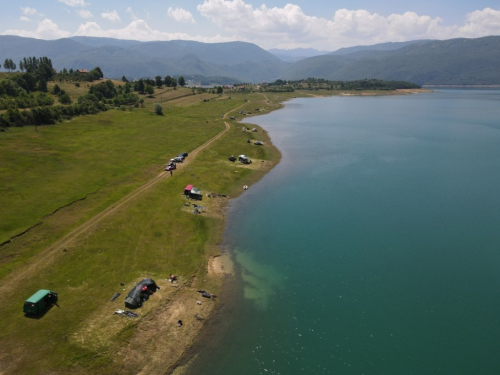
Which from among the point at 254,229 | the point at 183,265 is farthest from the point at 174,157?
the point at 183,265

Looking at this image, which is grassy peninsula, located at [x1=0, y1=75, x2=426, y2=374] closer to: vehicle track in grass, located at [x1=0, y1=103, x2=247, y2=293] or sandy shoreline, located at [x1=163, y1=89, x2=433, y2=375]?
vehicle track in grass, located at [x1=0, y1=103, x2=247, y2=293]

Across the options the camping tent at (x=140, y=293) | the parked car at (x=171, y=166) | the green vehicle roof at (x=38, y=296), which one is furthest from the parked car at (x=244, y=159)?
the green vehicle roof at (x=38, y=296)

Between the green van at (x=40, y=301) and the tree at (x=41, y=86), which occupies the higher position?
the tree at (x=41, y=86)

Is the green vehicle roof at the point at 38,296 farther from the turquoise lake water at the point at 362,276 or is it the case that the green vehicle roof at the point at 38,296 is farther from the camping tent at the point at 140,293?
the turquoise lake water at the point at 362,276

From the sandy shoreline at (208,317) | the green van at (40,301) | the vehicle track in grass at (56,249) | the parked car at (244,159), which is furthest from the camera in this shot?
the parked car at (244,159)

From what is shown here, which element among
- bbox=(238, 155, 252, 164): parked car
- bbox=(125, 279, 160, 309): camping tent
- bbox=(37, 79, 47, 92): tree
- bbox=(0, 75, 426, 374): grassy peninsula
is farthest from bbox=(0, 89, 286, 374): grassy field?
bbox=(37, 79, 47, 92): tree

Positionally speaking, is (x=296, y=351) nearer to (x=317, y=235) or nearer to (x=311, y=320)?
(x=311, y=320)

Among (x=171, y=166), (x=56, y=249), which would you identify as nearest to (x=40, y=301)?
(x=56, y=249)

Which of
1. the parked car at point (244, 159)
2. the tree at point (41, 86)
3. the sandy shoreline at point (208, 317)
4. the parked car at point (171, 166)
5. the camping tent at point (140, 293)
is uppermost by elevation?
the tree at point (41, 86)
